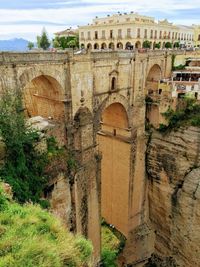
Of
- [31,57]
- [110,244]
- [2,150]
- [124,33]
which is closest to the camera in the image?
[2,150]

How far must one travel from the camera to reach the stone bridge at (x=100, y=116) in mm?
14023

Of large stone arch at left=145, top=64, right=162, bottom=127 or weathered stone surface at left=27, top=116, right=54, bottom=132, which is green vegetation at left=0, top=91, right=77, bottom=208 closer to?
weathered stone surface at left=27, top=116, right=54, bottom=132

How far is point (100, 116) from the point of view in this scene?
17.2 meters

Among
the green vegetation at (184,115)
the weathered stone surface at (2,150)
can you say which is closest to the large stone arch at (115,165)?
the green vegetation at (184,115)

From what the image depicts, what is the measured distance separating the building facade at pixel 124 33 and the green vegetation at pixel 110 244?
24.3m

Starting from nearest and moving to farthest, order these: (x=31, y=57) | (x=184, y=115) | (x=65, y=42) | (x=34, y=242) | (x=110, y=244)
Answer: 1. (x=34, y=242)
2. (x=31, y=57)
3. (x=110, y=244)
4. (x=184, y=115)
5. (x=65, y=42)

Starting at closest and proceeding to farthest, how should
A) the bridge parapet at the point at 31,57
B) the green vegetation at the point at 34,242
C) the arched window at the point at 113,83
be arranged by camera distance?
1. the green vegetation at the point at 34,242
2. the bridge parapet at the point at 31,57
3. the arched window at the point at 113,83

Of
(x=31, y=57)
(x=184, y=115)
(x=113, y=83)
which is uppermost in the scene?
(x=31, y=57)

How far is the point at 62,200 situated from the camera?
539 inches

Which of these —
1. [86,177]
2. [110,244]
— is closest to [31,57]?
[86,177]

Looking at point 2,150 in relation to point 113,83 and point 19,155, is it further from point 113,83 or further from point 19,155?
point 113,83

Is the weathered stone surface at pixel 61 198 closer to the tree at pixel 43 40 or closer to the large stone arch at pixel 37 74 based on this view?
the large stone arch at pixel 37 74

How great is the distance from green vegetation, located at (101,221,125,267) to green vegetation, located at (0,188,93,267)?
12506 millimetres

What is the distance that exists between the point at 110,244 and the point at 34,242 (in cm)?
1555
